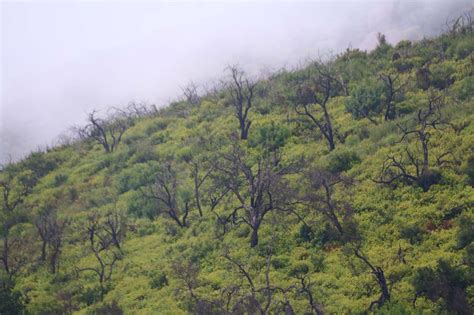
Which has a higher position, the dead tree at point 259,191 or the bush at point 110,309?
the dead tree at point 259,191

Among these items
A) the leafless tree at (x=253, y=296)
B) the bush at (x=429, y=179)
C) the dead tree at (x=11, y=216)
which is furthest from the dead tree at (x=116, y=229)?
the bush at (x=429, y=179)

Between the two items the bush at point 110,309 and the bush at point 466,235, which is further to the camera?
the bush at point 110,309

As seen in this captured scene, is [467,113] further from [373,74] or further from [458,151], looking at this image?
[373,74]

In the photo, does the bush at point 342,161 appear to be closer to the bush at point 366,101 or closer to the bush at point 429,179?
the bush at point 429,179

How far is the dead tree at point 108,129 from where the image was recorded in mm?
48688

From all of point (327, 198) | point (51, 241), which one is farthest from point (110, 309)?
point (51, 241)

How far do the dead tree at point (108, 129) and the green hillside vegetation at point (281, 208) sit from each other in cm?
86

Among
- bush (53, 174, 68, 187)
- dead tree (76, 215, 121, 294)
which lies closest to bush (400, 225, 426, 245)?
dead tree (76, 215, 121, 294)

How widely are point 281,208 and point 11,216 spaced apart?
22190mm

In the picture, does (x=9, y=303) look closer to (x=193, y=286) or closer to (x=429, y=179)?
(x=193, y=286)

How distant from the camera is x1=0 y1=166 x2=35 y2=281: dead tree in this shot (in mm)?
31514

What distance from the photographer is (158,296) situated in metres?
24.0

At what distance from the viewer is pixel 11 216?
38969mm

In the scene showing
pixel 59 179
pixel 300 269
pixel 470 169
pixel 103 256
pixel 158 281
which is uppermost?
pixel 59 179
